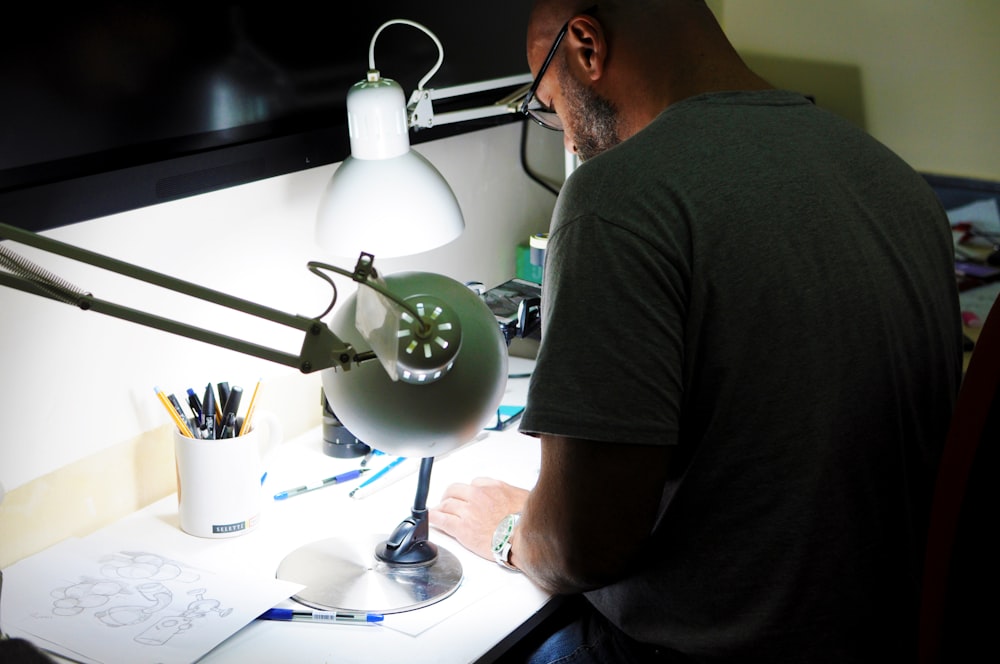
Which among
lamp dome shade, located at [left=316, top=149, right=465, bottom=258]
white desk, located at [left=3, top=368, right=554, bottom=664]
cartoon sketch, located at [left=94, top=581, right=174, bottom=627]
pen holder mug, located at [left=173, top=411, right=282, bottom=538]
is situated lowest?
white desk, located at [left=3, top=368, right=554, bottom=664]

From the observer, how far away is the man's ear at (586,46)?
124cm

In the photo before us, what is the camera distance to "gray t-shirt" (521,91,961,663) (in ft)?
3.25

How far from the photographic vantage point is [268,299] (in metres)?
1.58

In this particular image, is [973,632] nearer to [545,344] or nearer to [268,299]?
[545,344]

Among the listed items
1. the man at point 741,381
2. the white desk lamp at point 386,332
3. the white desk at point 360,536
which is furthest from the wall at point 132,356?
the man at point 741,381

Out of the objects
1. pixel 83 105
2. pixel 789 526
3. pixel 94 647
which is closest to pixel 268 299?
pixel 83 105

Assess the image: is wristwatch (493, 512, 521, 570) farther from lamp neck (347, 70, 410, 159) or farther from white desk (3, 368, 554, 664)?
lamp neck (347, 70, 410, 159)

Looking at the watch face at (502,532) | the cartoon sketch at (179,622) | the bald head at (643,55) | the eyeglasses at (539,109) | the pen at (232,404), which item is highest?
the bald head at (643,55)

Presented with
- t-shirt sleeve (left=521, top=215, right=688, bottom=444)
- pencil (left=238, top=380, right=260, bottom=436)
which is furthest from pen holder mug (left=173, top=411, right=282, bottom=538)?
t-shirt sleeve (left=521, top=215, right=688, bottom=444)

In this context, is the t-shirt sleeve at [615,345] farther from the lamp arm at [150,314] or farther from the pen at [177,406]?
the pen at [177,406]

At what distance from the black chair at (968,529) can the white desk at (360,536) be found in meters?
0.42

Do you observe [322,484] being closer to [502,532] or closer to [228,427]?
[228,427]

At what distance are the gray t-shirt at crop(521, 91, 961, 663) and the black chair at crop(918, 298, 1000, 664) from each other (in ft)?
0.24

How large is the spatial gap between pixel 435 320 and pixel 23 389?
25.2 inches
